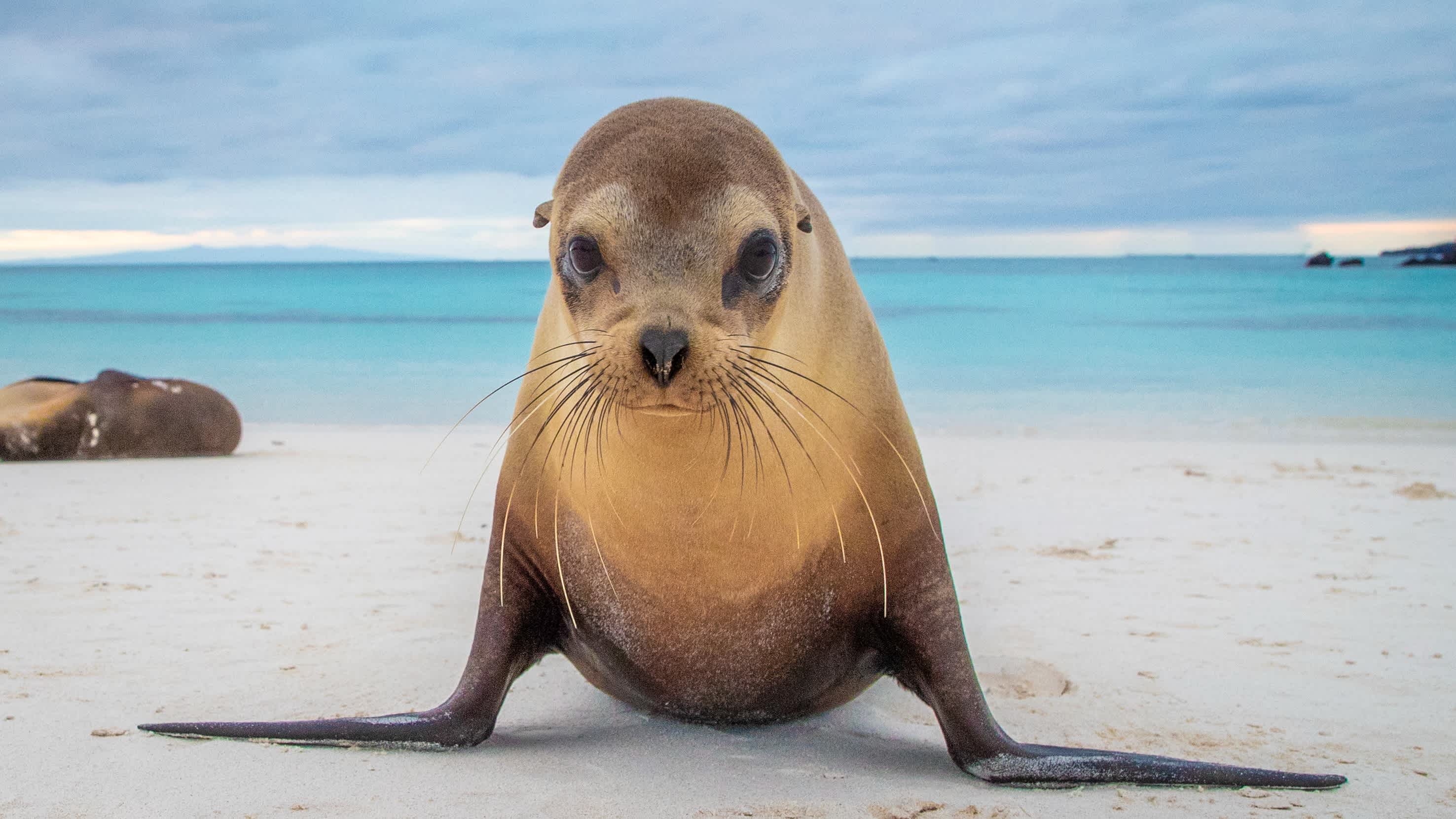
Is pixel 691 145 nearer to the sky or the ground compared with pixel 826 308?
nearer to the sky

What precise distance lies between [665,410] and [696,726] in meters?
1.17

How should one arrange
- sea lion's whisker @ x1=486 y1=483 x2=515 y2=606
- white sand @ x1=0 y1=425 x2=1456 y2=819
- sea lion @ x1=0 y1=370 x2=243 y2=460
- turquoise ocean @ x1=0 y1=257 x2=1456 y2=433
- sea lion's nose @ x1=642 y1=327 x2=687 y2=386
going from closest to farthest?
1. sea lion's nose @ x1=642 y1=327 x2=687 y2=386
2. white sand @ x1=0 y1=425 x2=1456 y2=819
3. sea lion's whisker @ x1=486 y1=483 x2=515 y2=606
4. sea lion @ x1=0 y1=370 x2=243 y2=460
5. turquoise ocean @ x1=0 y1=257 x2=1456 y2=433

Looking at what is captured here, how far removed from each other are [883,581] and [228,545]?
4.14 metres

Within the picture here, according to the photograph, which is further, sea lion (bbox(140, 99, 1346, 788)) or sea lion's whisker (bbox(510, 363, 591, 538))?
sea lion's whisker (bbox(510, 363, 591, 538))

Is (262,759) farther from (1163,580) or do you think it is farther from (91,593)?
(1163,580)

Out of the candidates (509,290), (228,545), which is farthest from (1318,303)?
(228,545)

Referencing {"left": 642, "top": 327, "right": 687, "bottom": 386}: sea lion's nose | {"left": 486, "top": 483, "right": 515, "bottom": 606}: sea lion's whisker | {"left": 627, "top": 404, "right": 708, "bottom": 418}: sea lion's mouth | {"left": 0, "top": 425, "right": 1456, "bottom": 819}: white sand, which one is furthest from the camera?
{"left": 486, "top": 483, "right": 515, "bottom": 606}: sea lion's whisker

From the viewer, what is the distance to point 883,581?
9.58 ft

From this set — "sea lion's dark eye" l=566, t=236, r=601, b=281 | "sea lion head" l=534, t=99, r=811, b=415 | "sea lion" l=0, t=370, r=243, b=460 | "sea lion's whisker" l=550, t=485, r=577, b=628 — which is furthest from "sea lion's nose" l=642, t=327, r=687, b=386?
"sea lion" l=0, t=370, r=243, b=460

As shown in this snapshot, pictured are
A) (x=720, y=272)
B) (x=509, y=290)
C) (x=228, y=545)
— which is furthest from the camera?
(x=509, y=290)

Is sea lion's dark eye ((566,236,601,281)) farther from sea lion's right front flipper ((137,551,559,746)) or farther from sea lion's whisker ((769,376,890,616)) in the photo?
sea lion's right front flipper ((137,551,559,746))

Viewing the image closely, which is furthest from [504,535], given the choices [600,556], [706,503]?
[706,503]

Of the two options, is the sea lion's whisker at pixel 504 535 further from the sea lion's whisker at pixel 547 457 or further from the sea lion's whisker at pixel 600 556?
the sea lion's whisker at pixel 600 556

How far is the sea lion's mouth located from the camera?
2.47 meters
